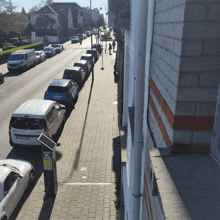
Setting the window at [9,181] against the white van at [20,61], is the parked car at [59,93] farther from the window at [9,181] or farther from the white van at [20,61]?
the white van at [20,61]

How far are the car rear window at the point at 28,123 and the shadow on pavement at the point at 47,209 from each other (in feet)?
9.34

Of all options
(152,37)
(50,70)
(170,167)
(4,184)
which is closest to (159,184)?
(170,167)

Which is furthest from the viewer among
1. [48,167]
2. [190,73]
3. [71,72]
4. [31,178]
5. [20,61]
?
[20,61]

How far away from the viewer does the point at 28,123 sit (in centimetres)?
884

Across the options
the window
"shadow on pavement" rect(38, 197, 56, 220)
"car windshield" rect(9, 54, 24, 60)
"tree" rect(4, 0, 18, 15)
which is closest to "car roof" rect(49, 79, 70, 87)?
the window

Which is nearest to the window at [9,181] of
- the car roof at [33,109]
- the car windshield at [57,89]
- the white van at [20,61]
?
the car roof at [33,109]

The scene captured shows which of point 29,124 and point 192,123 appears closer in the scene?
point 192,123

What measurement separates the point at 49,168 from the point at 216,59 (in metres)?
6.04

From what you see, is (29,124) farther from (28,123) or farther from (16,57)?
(16,57)

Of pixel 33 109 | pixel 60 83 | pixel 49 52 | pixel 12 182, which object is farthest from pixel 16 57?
pixel 12 182

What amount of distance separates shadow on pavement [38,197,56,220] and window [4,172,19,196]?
3.57 ft

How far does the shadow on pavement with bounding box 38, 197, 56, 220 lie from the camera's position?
628 cm

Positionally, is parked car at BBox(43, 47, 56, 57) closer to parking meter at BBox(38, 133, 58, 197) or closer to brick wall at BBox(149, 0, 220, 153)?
parking meter at BBox(38, 133, 58, 197)

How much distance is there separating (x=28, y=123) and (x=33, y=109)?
1.87 feet
